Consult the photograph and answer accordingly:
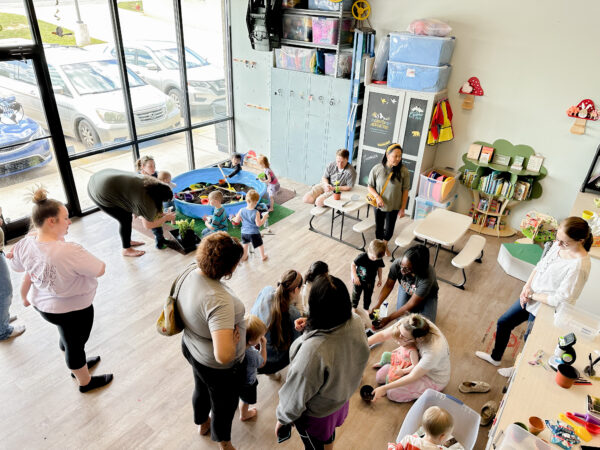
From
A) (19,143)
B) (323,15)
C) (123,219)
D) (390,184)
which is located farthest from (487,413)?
(19,143)

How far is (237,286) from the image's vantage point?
13.8 feet

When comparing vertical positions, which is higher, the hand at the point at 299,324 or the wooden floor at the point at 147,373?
the hand at the point at 299,324

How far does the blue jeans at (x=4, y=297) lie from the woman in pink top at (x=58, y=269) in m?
0.76

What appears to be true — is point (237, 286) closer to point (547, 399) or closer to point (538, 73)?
point (547, 399)

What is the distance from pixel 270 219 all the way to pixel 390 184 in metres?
1.89

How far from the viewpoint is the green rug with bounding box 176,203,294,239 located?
5.21 m

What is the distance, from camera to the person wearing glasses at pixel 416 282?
10.1ft

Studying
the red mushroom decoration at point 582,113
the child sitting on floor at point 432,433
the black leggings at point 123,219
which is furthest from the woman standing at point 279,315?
the red mushroom decoration at point 582,113

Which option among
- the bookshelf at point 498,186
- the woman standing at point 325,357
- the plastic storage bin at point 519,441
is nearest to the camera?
the woman standing at point 325,357

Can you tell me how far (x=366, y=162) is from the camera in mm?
5879

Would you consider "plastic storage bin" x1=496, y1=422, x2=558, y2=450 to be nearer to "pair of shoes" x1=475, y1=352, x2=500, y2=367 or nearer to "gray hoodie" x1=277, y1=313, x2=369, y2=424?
"gray hoodie" x1=277, y1=313, x2=369, y2=424

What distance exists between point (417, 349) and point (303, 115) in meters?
4.36

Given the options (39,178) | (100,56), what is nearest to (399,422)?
(39,178)

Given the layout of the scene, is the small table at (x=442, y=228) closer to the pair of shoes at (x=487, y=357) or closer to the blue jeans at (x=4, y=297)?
the pair of shoes at (x=487, y=357)
